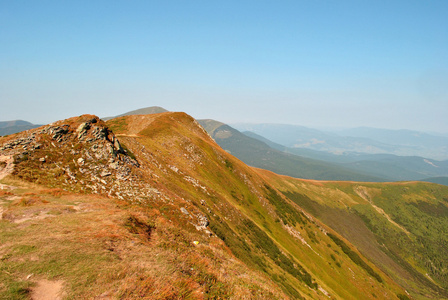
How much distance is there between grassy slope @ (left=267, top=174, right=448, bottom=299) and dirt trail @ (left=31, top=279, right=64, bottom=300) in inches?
6274

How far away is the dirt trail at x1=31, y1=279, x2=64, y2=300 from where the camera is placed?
10.7m

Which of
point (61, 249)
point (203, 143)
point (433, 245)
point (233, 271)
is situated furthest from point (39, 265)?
point (433, 245)

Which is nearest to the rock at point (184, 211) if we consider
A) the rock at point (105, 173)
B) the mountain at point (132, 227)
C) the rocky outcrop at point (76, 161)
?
the mountain at point (132, 227)

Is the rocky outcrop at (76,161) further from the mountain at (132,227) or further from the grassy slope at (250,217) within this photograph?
the grassy slope at (250,217)

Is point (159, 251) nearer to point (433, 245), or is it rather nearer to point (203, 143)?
point (203, 143)

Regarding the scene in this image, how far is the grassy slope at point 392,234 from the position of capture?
136875 mm

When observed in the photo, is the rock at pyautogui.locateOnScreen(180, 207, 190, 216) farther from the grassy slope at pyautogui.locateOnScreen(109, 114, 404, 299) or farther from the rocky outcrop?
the grassy slope at pyautogui.locateOnScreen(109, 114, 404, 299)

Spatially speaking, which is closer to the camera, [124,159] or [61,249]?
[61,249]

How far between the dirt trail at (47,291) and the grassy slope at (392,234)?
159372 mm

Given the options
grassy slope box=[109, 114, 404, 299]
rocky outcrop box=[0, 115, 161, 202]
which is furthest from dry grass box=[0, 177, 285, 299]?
grassy slope box=[109, 114, 404, 299]

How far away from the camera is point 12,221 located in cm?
1694

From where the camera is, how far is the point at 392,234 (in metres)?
174

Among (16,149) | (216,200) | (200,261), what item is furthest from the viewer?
(216,200)

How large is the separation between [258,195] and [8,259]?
237ft
